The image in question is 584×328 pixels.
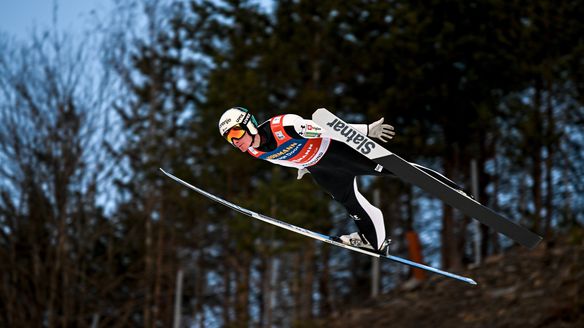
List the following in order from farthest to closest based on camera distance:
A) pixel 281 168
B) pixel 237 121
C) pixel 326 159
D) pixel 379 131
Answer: pixel 281 168 → pixel 326 159 → pixel 379 131 → pixel 237 121

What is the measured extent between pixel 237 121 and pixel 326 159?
693 mm

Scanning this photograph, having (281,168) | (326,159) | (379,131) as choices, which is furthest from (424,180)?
(281,168)

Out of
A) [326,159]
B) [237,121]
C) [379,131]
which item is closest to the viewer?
[237,121]

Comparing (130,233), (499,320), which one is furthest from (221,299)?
(499,320)

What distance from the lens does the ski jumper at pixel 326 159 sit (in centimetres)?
514

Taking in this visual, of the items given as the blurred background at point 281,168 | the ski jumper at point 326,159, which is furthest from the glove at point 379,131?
the blurred background at point 281,168

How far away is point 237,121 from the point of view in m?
5.04

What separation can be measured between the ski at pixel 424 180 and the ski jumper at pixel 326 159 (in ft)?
0.23

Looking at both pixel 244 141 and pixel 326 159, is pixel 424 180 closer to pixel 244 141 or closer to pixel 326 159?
pixel 326 159

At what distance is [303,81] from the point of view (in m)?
15.3

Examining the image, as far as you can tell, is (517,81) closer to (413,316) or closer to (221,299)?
(413,316)

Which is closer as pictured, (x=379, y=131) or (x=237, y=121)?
(x=237, y=121)

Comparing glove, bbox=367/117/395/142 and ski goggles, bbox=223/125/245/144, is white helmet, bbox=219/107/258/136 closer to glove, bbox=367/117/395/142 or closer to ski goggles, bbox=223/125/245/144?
ski goggles, bbox=223/125/245/144

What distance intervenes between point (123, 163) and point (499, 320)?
23.6ft
